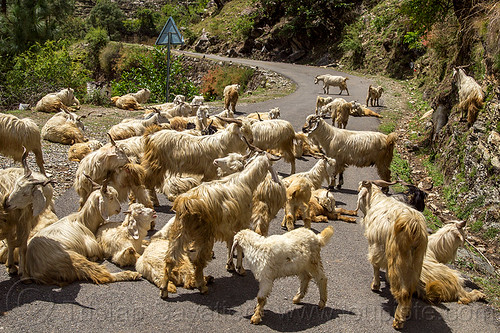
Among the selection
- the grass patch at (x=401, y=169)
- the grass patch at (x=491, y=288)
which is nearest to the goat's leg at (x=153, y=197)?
the grass patch at (x=491, y=288)

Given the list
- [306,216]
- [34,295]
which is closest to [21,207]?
[34,295]

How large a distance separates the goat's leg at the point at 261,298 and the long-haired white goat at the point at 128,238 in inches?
76.1

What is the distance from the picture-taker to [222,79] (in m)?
28.6

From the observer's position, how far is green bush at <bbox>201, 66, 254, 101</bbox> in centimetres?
2765

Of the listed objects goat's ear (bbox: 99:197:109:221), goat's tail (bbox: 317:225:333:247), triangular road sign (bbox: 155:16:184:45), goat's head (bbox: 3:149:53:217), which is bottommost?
goat's ear (bbox: 99:197:109:221)

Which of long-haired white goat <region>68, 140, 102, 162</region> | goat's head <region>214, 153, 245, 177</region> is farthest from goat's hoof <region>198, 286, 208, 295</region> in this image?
long-haired white goat <region>68, 140, 102, 162</region>

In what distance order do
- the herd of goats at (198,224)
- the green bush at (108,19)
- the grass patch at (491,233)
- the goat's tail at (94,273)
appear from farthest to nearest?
the green bush at (108,19), the grass patch at (491,233), the goat's tail at (94,273), the herd of goats at (198,224)

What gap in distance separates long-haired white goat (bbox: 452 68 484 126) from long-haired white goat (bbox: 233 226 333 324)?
309 inches

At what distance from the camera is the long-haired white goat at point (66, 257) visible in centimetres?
513

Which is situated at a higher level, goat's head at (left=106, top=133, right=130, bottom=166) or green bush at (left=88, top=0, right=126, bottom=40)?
green bush at (left=88, top=0, right=126, bottom=40)

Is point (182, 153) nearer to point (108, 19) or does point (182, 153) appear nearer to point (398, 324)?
point (398, 324)

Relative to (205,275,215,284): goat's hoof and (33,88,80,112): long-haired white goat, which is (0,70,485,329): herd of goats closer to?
(205,275,215,284): goat's hoof

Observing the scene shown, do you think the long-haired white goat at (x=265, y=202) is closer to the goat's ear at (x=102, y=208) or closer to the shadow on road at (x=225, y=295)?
the shadow on road at (x=225, y=295)

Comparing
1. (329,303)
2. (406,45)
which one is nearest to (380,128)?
(329,303)
